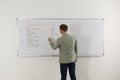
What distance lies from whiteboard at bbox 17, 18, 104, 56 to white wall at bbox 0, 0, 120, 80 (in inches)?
3.5

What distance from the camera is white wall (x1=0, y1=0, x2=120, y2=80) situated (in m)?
4.10

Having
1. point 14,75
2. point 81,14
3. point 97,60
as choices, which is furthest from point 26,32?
point 97,60

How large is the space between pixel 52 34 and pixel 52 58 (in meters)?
0.49

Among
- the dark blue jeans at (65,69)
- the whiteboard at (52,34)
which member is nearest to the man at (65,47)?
the dark blue jeans at (65,69)

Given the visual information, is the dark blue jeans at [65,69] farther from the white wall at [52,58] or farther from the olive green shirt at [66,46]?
the white wall at [52,58]

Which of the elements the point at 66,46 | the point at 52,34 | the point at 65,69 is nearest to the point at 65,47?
the point at 66,46

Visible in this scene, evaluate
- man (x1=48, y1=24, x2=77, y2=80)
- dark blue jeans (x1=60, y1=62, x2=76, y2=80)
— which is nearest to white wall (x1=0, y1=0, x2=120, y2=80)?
dark blue jeans (x1=60, y1=62, x2=76, y2=80)

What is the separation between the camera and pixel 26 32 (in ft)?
13.5

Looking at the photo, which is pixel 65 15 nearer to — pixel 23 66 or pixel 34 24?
pixel 34 24

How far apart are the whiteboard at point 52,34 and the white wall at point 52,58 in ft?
0.29

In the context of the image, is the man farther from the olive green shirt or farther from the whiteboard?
the whiteboard

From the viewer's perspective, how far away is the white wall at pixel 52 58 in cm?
410

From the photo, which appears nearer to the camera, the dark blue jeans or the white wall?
the dark blue jeans

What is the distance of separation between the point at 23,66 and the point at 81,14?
1.59m
